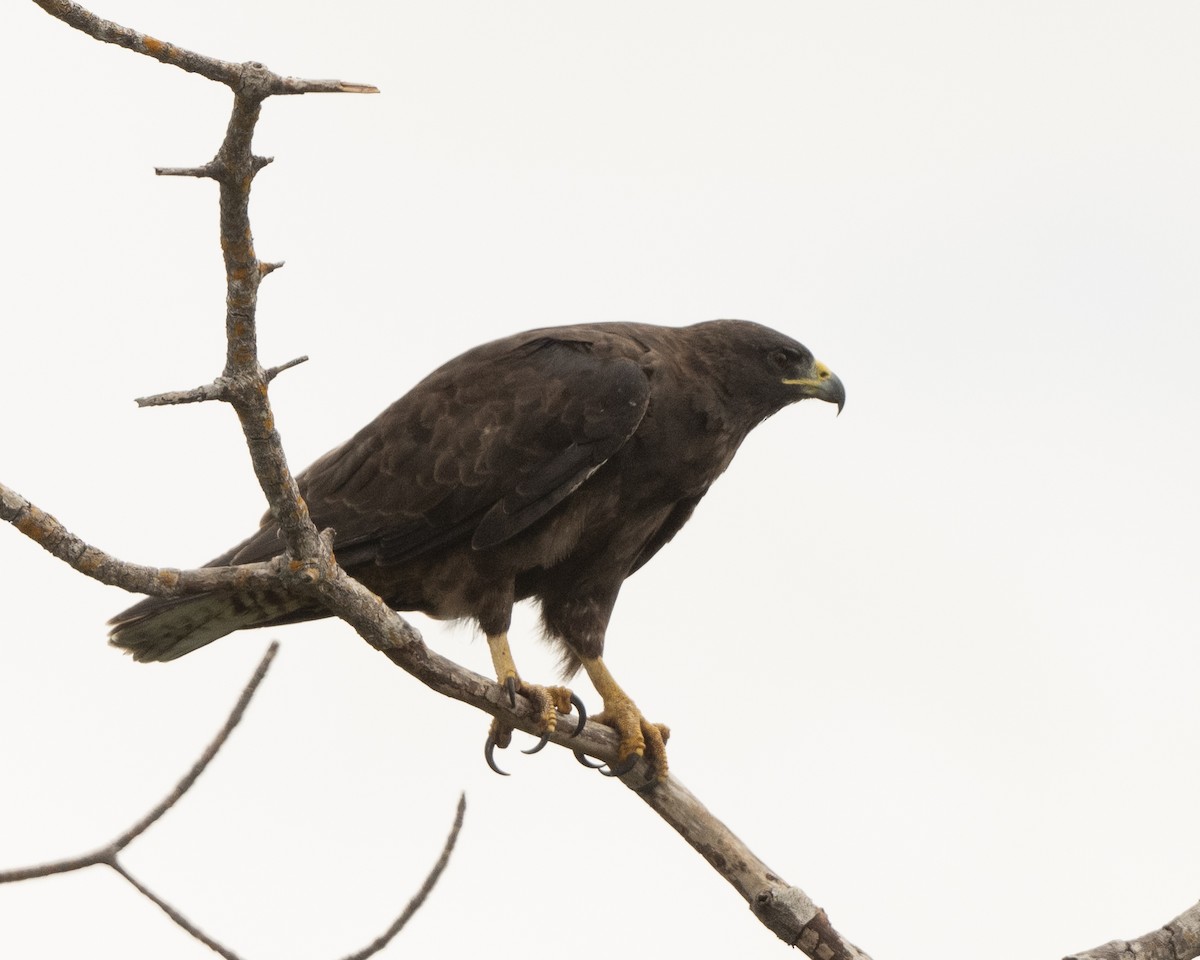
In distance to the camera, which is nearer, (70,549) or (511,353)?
(70,549)

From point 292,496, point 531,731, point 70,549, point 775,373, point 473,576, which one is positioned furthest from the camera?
point 775,373

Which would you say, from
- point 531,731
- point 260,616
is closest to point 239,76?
point 531,731

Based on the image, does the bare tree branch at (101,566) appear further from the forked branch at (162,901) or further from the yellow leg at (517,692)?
the yellow leg at (517,692)

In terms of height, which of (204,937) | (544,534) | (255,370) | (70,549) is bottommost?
(204,937)

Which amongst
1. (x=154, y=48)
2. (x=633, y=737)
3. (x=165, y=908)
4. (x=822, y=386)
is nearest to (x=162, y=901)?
(x=165, y=908)

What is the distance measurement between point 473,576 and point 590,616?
2.42ft

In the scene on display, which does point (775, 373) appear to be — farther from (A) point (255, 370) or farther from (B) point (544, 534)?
(A) point (255, 370)

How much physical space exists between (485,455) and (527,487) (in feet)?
0.90

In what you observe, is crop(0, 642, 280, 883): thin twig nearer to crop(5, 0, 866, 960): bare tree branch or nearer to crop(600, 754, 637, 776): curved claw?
crop(5, 0, 866, 960): bare tree branch

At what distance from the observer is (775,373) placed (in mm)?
7961

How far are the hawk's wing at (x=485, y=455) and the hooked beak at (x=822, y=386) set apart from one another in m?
1.02

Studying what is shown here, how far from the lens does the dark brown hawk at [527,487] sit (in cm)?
722

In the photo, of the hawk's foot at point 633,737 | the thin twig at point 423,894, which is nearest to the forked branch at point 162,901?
the thin twig at point 423,894

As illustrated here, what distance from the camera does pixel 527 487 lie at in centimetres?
721
